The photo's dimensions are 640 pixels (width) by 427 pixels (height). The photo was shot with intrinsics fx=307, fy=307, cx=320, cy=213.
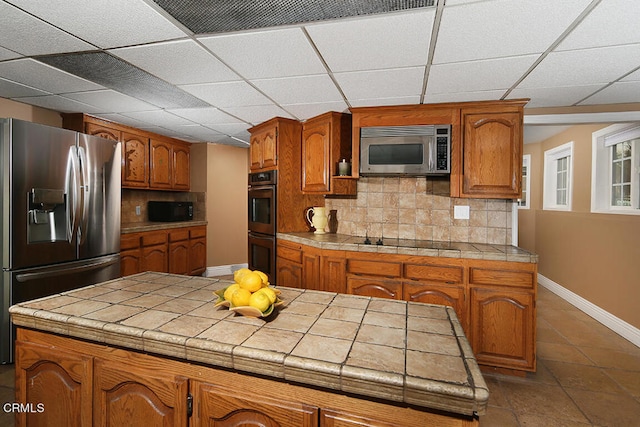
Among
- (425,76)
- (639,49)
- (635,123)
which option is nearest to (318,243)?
(425,76)

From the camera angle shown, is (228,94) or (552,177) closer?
(228,94)

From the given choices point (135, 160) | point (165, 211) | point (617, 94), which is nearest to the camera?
point (617, 94)

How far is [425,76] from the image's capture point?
7.27 ft

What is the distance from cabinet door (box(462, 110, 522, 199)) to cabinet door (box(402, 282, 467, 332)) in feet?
3.00

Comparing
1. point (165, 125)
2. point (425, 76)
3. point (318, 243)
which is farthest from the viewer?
point (165, 125)

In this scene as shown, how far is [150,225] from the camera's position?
4027mm

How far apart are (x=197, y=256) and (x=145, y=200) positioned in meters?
1.16

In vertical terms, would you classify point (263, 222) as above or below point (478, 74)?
below

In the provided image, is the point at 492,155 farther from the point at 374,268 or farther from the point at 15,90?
the point at 15,90

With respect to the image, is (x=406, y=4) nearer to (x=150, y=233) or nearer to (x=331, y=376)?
(x=331, y=376)

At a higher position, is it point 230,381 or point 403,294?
point 230,381

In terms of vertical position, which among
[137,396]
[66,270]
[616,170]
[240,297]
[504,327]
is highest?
[616,170]

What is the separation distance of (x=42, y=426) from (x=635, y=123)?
190 inches

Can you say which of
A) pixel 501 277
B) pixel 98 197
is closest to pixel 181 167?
pixel 98 197
